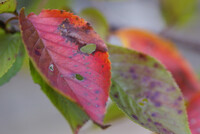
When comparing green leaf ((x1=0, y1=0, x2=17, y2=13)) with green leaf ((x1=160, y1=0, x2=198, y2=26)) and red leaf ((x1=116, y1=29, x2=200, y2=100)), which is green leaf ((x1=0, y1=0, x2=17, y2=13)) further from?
green leaf ((x1=160, y1=0, x2=198, y2=26))

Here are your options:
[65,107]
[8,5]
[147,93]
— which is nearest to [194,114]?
[147,93]

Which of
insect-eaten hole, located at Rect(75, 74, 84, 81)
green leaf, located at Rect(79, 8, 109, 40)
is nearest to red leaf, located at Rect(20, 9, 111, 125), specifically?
insect-eaten hole, located at Rect(75, 74, 84, 81)

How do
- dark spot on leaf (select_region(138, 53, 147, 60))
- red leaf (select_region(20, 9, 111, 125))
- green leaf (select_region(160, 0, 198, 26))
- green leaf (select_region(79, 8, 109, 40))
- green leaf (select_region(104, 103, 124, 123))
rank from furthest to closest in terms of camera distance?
1. green leaf (select_region(160, 0, 198, 26))
2. green leaf (select_region(79, 8, 109, 40))
3. green leaf (select_region(104, 103, 124, 123))
4. dark spot on leaf (select_region(138, 53, 147, 60))
5. red leaf (select_region(20, 9, 111, 125))

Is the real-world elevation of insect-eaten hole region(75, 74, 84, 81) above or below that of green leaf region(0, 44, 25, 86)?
above

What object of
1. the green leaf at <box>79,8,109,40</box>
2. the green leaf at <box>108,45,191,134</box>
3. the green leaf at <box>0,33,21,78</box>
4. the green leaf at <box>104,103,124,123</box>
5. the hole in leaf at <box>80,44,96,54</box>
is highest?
the hole in leaf at <box>80,44,96,54</box>

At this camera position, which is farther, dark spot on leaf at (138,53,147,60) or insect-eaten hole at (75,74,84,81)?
dark spot on leaf at (138,53,147,60)

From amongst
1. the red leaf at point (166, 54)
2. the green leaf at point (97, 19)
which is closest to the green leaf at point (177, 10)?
the red leaf at point (166, 54)

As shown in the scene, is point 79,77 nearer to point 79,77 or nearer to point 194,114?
point 79,77

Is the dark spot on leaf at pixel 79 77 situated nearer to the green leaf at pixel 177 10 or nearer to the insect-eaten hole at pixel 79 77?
the insect-eaten hole at pixel 79 77
